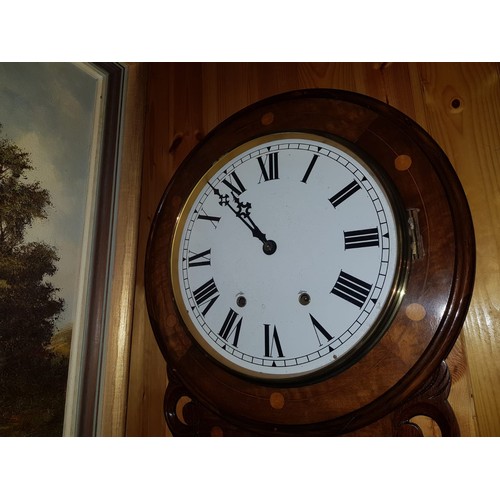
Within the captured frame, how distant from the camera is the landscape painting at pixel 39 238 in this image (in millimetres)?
764

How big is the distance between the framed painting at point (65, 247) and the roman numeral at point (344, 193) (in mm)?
455

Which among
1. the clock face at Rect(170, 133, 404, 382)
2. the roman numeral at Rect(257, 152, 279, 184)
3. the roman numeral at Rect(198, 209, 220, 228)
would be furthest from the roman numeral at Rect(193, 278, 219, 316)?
the roman numeral at Rect(257, 152, 279, 184)

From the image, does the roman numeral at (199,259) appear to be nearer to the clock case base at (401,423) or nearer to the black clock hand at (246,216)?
the black clock hand at (246,216)

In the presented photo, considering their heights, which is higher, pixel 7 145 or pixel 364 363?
pixel 7 145

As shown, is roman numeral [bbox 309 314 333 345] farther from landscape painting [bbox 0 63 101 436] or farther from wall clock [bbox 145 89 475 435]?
landscape painting [bbox 0 63 101 436]

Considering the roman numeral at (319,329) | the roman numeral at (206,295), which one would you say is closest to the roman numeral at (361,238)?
the roman numeral at (319,329)

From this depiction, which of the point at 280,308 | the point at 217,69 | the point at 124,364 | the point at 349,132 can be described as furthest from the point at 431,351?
the point at 217,69

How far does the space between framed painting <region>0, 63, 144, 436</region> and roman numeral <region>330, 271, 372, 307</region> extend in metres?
0.46

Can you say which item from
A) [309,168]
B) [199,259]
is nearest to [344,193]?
[309,168]

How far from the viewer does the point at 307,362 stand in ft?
2.35

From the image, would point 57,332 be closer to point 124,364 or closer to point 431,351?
point 124,364

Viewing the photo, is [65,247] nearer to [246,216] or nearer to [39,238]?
[39,238]

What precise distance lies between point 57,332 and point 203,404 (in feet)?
0.97

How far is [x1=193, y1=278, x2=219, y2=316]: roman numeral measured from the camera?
82 cm
